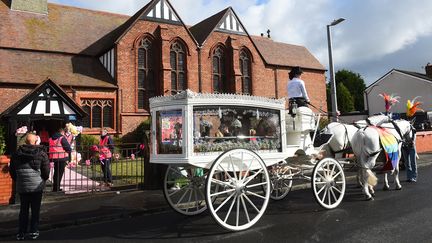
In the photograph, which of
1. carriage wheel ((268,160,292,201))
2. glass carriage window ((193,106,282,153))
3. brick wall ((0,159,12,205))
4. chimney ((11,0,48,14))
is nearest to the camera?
glass carriage window ((193,106,282,153))

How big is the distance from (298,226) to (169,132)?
107 inches

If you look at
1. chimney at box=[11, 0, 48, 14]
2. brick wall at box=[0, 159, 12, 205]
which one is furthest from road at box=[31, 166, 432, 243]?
chimney at box=[11, 0, 48, 14]

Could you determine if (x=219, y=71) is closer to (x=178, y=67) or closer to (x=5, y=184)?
(x=178, y=67)

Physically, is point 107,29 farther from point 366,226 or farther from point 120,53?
point 366,226

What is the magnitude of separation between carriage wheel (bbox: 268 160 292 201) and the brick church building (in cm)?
1315

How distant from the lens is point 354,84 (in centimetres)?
6581

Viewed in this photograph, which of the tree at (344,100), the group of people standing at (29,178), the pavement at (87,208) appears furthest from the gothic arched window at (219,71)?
the tree at (344,100)

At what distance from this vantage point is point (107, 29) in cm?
2803

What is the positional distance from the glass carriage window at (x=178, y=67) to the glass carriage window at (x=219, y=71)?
8.96 ft

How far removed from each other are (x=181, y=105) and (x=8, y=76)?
1793 centimetres

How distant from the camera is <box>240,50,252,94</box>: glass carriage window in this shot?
29516 mm

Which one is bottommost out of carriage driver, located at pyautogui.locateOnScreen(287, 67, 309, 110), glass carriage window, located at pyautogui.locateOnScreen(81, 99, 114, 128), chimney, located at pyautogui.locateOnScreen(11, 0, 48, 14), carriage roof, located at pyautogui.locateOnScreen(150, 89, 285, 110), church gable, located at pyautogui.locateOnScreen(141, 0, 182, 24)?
carriage roof, located at pyautogui.locateOnScreen(150, 89, 285, 110)

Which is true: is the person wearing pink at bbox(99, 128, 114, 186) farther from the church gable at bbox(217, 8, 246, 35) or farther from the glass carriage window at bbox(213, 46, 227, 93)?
the church gable at bbox(217, 8, 246, 35)

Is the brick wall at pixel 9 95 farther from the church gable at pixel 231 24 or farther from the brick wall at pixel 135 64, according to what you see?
the church gable at pixel 231 24
